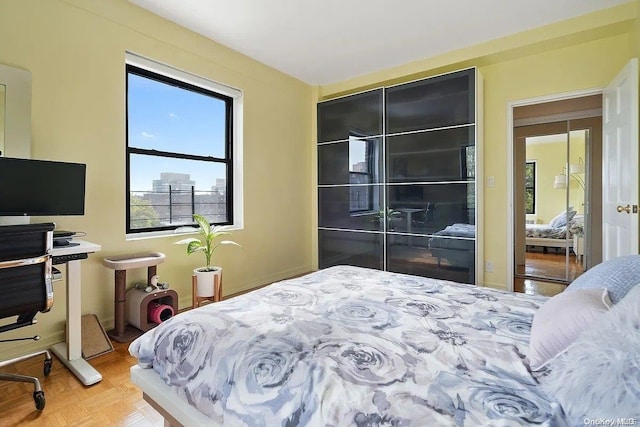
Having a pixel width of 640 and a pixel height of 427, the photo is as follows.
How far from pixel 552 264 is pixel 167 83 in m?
5.03

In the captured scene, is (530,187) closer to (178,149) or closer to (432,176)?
(432,176)

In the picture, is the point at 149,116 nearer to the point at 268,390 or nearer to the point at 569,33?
the point at 268,390

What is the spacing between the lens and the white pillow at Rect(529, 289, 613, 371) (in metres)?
0.88

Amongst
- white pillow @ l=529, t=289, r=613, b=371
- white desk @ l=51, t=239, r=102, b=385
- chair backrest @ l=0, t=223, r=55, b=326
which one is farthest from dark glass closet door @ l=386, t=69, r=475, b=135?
chair backrest @ l=0, t=223, r=55, b=326

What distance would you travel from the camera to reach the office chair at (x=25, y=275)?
62.5 inches

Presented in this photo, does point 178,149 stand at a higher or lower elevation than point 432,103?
lower

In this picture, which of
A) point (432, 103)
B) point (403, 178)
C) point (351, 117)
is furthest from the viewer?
point (351, 117)

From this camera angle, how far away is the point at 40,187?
6.77ft

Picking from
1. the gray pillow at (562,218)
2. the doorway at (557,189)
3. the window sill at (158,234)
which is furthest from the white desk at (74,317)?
the gray pillow at (562,218)

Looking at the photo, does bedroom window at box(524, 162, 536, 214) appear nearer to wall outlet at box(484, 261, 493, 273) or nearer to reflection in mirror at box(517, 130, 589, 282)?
reflection in mirror at box(517, 130, 589, 282)

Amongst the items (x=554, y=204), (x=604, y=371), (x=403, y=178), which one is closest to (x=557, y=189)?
(x=554, y=204)

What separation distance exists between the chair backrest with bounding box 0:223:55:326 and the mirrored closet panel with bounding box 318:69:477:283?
3.17 m

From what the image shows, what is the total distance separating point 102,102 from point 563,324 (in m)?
3.21

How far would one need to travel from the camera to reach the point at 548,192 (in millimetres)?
4016
